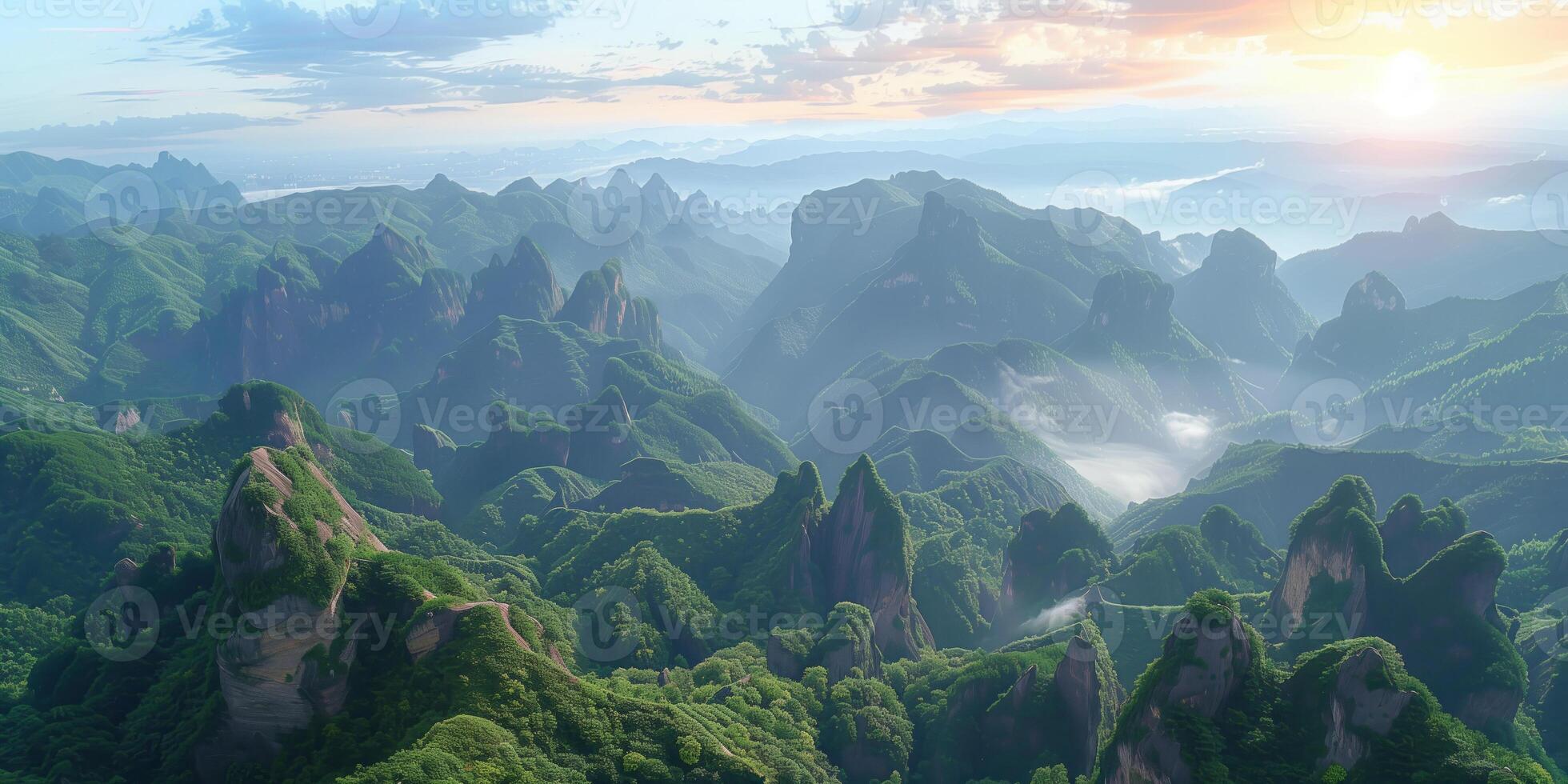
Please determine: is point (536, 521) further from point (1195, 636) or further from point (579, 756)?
point (1195, 636)

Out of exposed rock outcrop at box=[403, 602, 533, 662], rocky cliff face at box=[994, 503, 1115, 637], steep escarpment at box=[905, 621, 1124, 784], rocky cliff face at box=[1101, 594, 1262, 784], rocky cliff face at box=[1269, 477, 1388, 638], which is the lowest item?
rocky cliff face at box=[994, 503, 1115, 637]

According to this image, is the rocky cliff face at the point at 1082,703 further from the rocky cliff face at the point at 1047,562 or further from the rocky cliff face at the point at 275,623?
the rocky cliff face at the point at 275,623

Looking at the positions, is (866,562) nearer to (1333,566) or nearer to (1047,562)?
(1047,562)

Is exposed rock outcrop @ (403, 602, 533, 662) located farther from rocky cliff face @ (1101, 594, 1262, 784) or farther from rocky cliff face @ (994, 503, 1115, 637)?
rocky cliff face @ (994, 503, 1115, 637)

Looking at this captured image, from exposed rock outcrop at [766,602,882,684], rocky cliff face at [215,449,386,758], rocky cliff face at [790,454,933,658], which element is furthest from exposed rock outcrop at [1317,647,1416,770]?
rocky cliff face at [215,449,386,758]

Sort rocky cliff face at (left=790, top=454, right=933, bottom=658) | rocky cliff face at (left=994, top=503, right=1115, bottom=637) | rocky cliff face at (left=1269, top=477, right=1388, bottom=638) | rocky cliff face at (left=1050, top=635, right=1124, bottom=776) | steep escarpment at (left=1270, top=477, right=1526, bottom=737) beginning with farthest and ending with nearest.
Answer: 1. rocky cliff face at (left=994, top=503, right=1115, bottom=637)
2. rocky cliff face at (left=790, top=454, right=933, bottom=658)
3. rocky cliff face at (left=1269, top=477, right=1388, bottom=638)
4. steep escarpment at (left=1270, top=477, right=1526, bottom=737)
5. rocky cliff face at (left=1050, top=635, right=1124, bottom=776)

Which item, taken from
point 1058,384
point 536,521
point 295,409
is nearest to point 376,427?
point 295,409

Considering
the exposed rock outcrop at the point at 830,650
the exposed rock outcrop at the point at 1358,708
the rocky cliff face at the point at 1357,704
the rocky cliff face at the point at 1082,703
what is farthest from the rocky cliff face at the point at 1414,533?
the exposed rock outcrop at the point at 830,650
